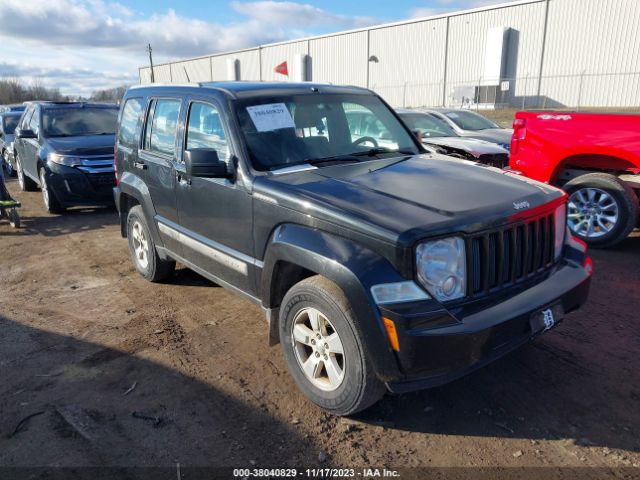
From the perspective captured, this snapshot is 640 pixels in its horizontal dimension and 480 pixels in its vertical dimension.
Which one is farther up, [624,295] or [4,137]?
[4,137]

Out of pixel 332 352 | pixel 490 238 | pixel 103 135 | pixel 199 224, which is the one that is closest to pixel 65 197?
pixel 103 135

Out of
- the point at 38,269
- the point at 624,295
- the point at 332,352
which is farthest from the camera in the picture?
the point at 38,269

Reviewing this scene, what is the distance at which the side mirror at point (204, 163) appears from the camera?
346 centimetres

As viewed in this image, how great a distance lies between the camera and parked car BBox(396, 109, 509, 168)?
8977mm

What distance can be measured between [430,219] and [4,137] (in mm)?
13988

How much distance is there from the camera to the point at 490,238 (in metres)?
2.81

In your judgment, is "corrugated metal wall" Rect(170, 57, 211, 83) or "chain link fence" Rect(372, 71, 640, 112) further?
"corrugated metal wall" Rect(170, 57, 211, 83)

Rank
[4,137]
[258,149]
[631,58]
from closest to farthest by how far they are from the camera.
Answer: [258,149] < [4,137] < [631,58]

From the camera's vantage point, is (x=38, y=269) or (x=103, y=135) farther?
(x=103, y=135)

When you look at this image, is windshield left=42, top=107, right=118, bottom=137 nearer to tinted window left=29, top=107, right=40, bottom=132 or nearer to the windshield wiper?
tinted window left=29, top=107, right=40, bottom=132

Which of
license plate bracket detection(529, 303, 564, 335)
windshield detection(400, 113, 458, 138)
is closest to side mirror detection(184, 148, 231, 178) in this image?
license plate bracket detection(529, 303, 564, 335)

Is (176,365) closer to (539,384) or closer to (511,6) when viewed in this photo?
(539,384)

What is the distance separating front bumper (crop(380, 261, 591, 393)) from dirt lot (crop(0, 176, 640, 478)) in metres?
0.47

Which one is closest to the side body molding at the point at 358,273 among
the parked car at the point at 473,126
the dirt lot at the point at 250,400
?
the dirt lot at the point at 250,400
